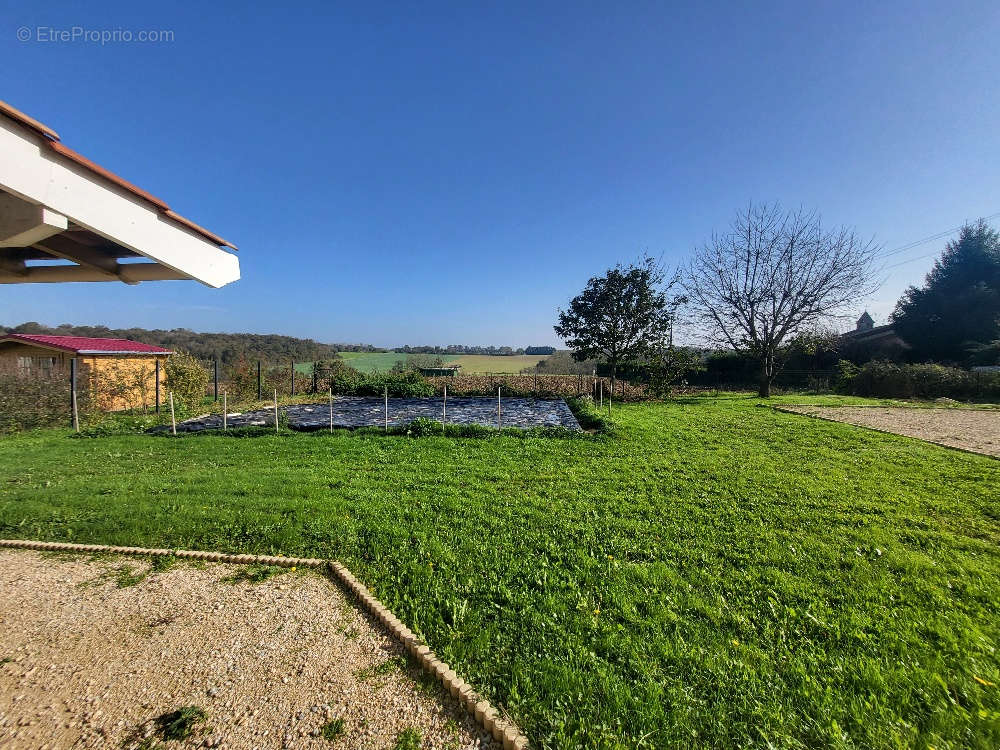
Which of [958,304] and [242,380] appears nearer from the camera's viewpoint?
[242,380]

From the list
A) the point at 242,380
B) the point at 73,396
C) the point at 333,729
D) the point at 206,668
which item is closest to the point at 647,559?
the point at 333,729

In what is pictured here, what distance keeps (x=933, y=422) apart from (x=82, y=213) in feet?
46.3

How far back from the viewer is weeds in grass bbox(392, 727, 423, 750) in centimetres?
151

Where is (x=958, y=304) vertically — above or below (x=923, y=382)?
above

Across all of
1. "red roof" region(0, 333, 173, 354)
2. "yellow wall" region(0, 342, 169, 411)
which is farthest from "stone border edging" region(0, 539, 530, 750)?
"red roof" region(0, 333, 173, 354)

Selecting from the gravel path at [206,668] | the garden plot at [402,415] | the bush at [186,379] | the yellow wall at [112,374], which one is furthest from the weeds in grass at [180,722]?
the bush at [186,379]

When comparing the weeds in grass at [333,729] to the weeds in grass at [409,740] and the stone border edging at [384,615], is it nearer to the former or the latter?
the weeds in grass at [409,740]

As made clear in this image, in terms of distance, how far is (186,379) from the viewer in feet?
42.2

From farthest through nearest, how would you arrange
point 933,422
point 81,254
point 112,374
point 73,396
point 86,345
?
point 86,345 → point 112,374 → point 933,422 → point 73,396 → point 81,254

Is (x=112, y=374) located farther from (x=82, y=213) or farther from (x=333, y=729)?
(x=333, y=729)

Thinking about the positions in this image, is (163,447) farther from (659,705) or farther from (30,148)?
(659,705)

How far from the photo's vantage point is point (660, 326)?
53.2ft

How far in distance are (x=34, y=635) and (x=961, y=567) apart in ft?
19.2

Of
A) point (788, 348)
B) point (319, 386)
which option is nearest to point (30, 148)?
point (319, 386)
